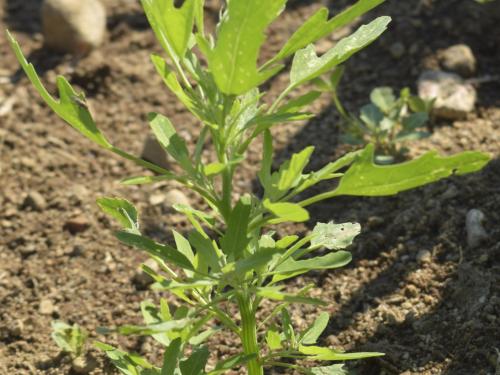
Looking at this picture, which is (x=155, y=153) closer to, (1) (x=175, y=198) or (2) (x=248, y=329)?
(1) (x=175, y=198)

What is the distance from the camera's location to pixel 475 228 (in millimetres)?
2518

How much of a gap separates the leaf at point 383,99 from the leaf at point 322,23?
141cm

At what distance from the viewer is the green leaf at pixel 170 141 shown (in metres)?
1.76

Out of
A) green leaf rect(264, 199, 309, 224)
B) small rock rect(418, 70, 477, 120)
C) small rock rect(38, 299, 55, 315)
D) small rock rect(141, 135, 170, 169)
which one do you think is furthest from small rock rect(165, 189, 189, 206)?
green leaf rect(264, 199, 309, 224)

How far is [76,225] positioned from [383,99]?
1.21 m

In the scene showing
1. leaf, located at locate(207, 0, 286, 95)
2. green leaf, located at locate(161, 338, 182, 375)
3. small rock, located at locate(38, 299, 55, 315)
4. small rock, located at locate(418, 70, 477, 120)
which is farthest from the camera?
small rock, located at locate(418, 70, 477, 120)

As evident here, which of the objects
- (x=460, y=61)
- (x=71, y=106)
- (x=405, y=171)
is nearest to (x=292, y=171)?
(x=405, y=171)

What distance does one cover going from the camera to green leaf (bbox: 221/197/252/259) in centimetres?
166

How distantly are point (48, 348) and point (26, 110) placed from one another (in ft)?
4.53

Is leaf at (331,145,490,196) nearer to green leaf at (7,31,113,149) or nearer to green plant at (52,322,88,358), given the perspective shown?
green leaf at (7,31,113,149)

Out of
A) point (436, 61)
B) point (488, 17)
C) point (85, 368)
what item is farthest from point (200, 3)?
point (488, 17)

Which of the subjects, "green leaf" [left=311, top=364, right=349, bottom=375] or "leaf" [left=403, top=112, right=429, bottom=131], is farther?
"leaf" [left=403, top=112, right=429, bottom=131]

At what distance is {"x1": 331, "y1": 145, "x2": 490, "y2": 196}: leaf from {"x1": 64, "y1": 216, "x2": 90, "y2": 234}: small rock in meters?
1.51

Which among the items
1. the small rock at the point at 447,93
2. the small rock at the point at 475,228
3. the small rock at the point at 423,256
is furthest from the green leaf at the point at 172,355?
the small rock at the point at 447,93
